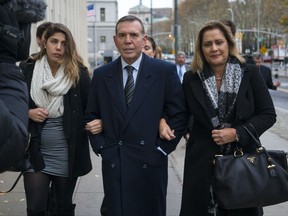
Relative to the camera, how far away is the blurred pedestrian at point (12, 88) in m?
1.81

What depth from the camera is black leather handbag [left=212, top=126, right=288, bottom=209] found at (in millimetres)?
3238

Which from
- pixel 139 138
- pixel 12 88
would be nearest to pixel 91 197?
pixel 139 138

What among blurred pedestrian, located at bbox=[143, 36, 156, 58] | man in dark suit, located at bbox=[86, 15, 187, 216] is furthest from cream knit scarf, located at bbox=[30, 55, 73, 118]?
blurred pedestrian, located at bbox=[143, 36, 156, 58]

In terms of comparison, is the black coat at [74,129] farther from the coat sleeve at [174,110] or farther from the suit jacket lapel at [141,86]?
the coat sleeve at [174,110]

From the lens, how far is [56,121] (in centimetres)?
405

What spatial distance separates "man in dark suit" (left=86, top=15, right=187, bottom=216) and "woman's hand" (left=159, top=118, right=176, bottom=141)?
4 centimetres

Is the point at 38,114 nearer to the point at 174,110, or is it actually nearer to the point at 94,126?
the point at 94,126

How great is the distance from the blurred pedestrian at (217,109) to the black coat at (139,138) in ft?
0.51

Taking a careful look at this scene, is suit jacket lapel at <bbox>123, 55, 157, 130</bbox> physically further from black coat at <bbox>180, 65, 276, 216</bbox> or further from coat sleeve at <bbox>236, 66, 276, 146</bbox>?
coat sleeve at <bbox>236, 66, 276, 146</bbox>

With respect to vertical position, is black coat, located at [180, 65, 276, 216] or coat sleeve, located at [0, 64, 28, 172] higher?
coat sleeve, located at [0, 64, 28, 172]

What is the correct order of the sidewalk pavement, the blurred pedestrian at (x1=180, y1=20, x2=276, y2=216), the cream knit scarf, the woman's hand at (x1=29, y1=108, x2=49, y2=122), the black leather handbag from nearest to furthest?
1. the black leather handbag
2. the blurred pedestrian at (x1=180, y1=20, x2=276, y2=216)
3. the woman's hand at (x1=29, y1=108, x2=49, y2=122)
4. the cream knit scarf
5. the sidewalk pavement

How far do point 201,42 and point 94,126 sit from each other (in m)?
0.98

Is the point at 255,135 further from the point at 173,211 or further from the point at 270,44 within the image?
the point at 270,44

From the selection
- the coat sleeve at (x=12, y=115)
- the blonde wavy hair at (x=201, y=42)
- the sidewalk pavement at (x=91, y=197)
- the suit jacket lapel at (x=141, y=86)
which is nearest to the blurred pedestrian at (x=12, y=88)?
the coat sleeve at (x=12, y=115)
